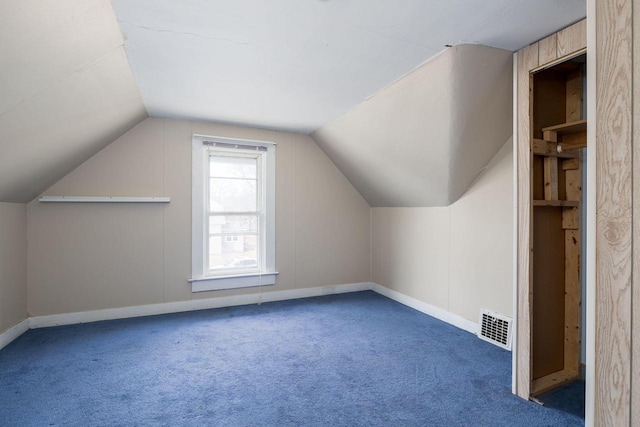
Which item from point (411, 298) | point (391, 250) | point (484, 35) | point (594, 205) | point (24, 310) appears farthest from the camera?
point (391, 250)

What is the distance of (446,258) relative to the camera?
347cm

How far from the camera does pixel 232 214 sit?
4.08 meters

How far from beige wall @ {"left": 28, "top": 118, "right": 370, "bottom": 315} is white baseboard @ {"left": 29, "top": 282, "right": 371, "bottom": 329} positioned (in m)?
0.06

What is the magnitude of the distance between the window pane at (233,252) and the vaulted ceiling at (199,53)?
1678 mm

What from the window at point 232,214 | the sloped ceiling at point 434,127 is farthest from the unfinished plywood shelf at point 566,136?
the window at point 232,214

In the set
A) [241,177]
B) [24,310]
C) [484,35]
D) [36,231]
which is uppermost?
[484,35]

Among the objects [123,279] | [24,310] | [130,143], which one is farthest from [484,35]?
[24,310]

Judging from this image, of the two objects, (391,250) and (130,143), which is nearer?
(130,143)

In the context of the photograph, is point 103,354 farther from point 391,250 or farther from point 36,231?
point 391,250

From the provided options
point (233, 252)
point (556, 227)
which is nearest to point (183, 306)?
point (233, 252)

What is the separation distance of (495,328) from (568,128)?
1.75 metres

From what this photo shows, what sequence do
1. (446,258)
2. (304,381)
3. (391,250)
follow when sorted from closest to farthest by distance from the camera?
1. (304,381)
2. (446,258)
3. (391,250)

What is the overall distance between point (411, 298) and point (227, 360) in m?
2.33

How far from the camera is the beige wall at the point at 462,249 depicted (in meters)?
2.83
